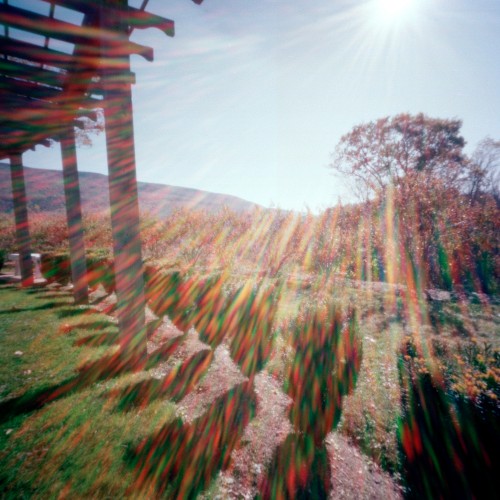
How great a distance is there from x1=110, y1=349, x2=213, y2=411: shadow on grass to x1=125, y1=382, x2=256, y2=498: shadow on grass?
1.73 feet

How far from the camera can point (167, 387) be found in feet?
11.5

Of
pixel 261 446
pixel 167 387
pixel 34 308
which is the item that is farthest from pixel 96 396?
pixel 34 308

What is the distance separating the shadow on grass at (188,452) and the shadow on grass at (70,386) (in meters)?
1.43

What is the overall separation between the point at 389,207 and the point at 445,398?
371 inches

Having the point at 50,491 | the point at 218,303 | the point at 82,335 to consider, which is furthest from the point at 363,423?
the point at 82,335

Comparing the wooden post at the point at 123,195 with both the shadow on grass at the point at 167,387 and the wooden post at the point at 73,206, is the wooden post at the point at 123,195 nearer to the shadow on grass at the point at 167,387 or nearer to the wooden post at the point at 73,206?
the shadow on grass at the point at 167,387

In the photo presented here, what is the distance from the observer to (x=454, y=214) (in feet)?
32.3

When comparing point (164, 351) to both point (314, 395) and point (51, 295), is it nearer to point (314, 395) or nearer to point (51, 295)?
point (314, 395)

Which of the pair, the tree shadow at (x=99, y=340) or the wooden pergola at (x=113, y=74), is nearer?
the wooden pergola at (x=113, y=74)

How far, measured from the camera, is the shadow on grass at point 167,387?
10.2ft

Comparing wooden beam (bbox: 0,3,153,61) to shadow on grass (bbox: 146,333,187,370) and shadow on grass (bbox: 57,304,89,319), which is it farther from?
shadow on grass (bbox: 57,304,89,319)

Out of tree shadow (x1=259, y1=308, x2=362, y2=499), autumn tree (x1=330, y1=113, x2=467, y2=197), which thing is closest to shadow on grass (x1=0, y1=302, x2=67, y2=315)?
tree shadow (x1=259, y1=308, x2=362, y2=499)

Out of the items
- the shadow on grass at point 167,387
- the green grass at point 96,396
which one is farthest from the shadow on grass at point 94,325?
the shadow on grass at point 167,387

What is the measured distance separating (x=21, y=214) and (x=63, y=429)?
373 inches
